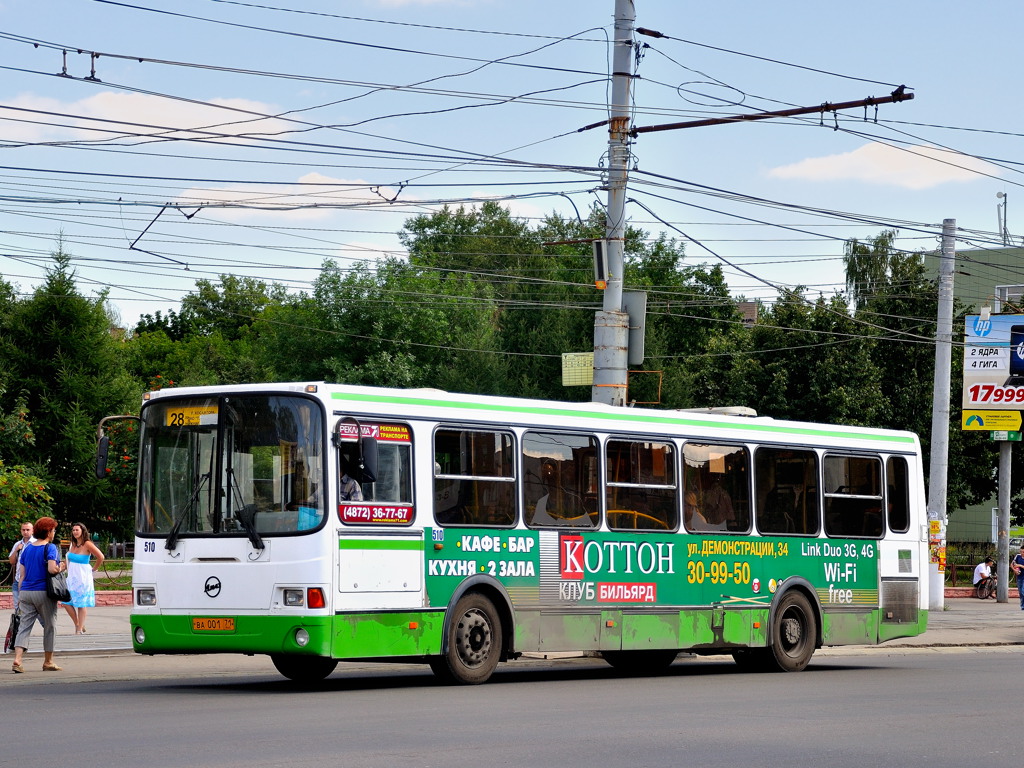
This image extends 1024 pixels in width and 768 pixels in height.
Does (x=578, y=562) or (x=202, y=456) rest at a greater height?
(x=202, y=456)

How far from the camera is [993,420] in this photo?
126ft

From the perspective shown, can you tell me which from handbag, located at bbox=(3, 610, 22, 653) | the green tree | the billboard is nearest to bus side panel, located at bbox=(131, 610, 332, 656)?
handbag, located at bbox=(3, 610, 22, 653)

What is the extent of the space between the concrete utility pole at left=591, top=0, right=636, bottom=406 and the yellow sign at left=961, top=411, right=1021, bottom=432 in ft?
64.5

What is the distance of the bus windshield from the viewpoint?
14336 mm

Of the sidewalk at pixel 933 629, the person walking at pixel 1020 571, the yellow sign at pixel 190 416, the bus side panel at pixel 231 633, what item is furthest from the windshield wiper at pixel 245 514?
the person walking at pixel 1020 571

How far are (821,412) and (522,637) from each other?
36888 mm

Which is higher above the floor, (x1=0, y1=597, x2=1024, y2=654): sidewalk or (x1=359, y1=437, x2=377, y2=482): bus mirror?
(x1=359, y1=437, x2=377, y2=482): bus mirror

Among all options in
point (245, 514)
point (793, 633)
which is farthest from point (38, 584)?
point (793, 633)

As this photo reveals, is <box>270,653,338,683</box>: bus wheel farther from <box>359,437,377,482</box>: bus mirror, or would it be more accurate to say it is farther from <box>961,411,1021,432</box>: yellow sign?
<box>961,411,1021,432</box>: yellow sign

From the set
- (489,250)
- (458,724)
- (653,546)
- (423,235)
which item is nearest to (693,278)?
(489,250)

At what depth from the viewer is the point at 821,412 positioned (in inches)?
2023

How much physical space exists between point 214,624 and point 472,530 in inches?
104

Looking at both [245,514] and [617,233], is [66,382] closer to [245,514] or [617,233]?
[617,233]

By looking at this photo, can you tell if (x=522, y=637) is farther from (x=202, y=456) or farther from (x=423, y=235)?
(x=423, y=235)
